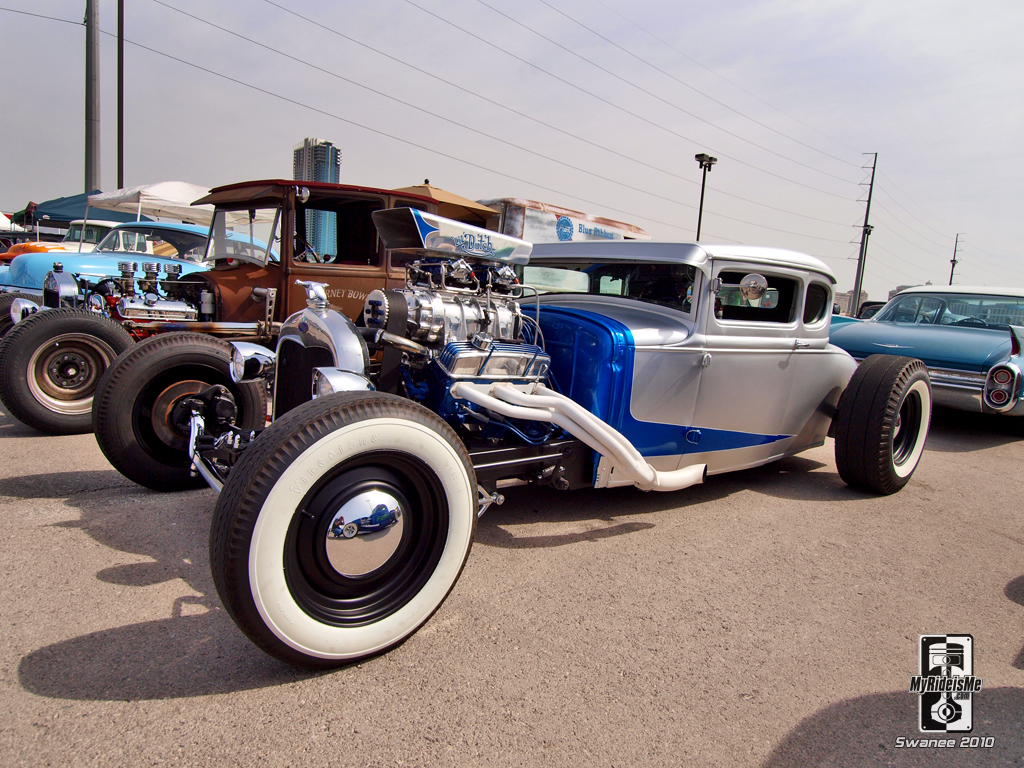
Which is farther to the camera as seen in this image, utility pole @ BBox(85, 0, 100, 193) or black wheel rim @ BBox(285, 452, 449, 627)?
utility pole @ BBox(85, 0, 100, 193)

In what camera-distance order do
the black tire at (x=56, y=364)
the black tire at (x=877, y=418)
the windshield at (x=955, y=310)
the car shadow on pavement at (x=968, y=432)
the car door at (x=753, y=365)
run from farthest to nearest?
1. the windshield at (x=955, y=310)
2. the car shadow on pavement at (x=968, y=432)
3. the black tire at (x=56, y=364)
4. the black tire at (x=877, y=418)
5. the car door at (x=753, y=365)

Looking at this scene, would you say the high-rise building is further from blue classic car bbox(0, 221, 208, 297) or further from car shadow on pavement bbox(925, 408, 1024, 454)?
car shadow on pavement bbox(925, 408, 1024, 454)

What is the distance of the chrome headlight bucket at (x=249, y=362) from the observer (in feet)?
10.4

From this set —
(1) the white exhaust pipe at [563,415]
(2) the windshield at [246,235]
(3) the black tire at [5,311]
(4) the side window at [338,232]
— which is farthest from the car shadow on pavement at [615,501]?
(3) the black tire at [5,311]

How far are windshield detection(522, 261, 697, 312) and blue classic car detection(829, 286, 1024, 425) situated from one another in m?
4.06

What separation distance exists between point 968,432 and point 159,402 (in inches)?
299

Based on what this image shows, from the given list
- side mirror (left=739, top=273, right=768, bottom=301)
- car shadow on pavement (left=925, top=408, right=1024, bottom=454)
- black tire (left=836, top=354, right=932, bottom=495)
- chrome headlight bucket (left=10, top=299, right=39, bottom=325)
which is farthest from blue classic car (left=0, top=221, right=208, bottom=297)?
car shadow on pavement (left=925, top=408, right=1024, bottom=454)

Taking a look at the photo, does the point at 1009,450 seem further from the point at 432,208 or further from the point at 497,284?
the point at 432,208

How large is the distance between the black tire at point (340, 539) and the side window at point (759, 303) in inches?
83.6

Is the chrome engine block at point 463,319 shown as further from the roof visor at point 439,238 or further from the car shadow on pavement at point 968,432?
the car shadow on pavement at point 968,432

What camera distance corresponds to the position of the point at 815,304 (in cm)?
416

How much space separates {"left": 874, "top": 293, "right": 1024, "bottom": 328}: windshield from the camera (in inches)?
264

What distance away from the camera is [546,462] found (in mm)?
3029

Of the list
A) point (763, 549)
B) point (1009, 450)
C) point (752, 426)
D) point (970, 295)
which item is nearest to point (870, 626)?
point (763, 549)
